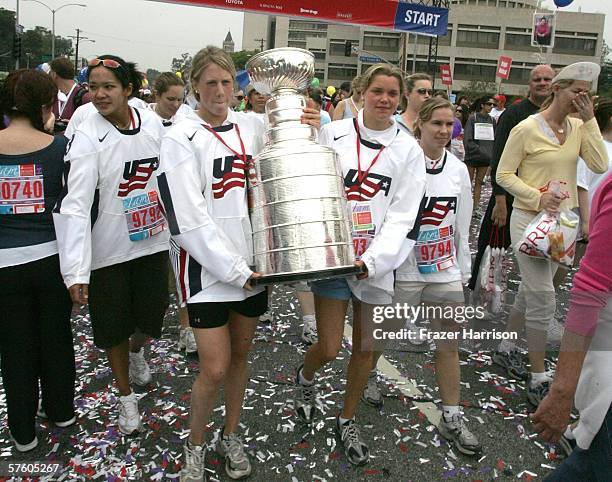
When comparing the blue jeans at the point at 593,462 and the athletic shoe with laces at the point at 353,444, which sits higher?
the blue jeans at the point at 593,462

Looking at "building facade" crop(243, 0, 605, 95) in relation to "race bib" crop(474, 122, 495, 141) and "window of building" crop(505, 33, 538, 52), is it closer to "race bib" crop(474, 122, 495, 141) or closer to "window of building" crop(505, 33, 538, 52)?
"window of building" crop(505, 33, 538, 52)

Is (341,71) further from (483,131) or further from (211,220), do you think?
(211,220)

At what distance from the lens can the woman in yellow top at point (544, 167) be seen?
144 inches

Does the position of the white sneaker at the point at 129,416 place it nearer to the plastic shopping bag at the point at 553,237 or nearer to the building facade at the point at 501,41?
the plastic shopping bag at the point at 553,237

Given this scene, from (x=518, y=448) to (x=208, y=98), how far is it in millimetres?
2648

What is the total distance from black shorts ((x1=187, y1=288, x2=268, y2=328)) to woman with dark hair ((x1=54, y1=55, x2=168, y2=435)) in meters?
0.67

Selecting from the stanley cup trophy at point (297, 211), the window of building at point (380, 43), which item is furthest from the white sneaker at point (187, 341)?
the window of building at point (380, 43)

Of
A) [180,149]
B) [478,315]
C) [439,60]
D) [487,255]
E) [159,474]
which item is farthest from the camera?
[439,60]

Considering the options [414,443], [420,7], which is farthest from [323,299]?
[420,7]

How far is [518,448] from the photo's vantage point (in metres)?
3.18

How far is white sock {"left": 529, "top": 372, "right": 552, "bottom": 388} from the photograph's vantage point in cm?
371

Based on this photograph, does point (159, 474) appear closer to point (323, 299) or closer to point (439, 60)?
point (323, 299)

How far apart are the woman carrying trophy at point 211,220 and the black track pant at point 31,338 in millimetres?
856

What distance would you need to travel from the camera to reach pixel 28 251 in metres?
2.92
